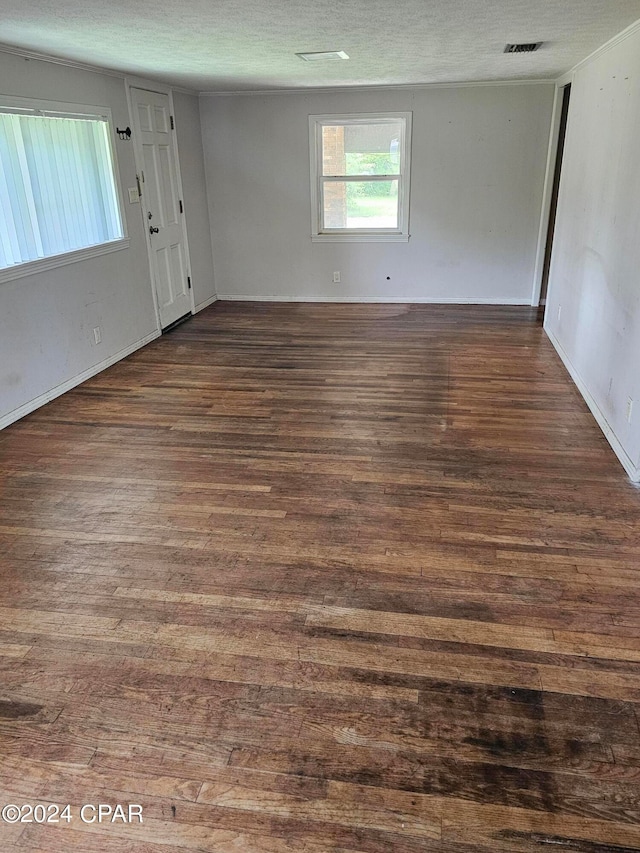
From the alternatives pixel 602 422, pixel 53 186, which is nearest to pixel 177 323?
pixel 53 186

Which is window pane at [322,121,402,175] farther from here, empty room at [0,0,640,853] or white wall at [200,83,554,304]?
white wall at [200,83,554,304]

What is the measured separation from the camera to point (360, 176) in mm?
6930

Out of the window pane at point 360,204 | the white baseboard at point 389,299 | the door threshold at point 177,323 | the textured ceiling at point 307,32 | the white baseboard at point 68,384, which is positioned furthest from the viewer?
the white baseboard at point 389,299

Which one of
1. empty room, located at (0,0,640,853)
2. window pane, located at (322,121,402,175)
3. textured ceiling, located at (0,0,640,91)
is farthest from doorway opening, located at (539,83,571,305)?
window pane, located at (322,121,402,175)

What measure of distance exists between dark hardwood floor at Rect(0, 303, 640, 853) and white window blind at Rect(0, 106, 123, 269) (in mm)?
1243

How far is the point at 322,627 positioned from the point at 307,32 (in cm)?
326

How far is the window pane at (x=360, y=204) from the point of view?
22.8 ft

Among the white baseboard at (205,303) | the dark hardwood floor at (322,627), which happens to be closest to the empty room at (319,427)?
the dark hardwood floor at (322,627)

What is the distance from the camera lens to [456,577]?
255 centimetres

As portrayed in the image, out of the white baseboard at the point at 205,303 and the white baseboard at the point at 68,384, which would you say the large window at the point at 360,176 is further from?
the white baseboard at the point at 68,384

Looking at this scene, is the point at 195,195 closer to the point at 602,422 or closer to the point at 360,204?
the point at 360,204

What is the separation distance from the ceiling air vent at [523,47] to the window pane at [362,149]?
2.41 metres

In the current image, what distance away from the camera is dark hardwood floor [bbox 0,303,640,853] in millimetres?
1648

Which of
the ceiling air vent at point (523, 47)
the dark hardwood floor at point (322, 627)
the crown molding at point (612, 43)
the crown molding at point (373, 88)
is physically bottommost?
the dark hardwood floor at point (322, 627)
